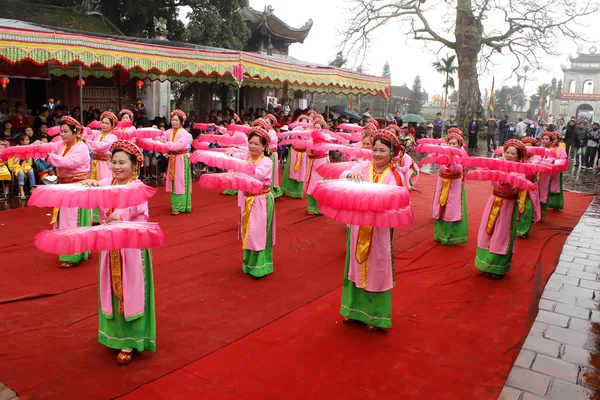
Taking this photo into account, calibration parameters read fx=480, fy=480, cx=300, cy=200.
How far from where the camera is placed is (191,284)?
4551mm

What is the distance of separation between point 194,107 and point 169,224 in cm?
1356

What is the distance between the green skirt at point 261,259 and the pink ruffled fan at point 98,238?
2.14 m

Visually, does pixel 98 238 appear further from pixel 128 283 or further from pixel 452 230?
pixel 452 230

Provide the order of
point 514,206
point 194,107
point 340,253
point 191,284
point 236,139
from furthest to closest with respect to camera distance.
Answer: point 194,107, point 236,139, point 340,253, point 514,206, point 191,284

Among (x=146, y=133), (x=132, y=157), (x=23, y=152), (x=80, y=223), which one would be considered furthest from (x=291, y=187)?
(x=132, y=157)

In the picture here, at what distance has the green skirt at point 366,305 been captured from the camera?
145 inches

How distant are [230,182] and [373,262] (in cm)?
129

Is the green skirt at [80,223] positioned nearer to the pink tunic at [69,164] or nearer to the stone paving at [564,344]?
the pink tunic at [69,164]

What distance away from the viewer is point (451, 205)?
19.9 feet

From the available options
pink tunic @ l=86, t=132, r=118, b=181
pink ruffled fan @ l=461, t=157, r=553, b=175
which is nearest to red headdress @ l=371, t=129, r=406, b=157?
pink ruffled fan @ l=461, t=157, r=553, b=175

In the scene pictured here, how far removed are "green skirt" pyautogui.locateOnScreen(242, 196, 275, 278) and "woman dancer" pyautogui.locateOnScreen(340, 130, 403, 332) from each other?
3.85ft

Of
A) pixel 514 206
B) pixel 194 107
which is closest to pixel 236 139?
pixel 514 206

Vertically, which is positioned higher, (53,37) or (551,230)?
(53,37)

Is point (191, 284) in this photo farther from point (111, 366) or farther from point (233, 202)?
point (233, 202)
